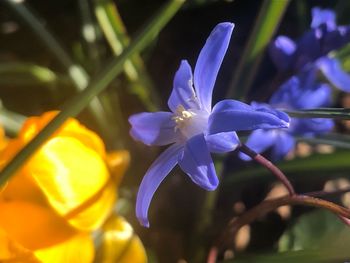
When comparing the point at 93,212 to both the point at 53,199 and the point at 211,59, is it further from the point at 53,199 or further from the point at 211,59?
the point at 211,59

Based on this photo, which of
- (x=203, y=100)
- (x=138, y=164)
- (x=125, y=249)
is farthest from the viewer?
(x=138, y=164)

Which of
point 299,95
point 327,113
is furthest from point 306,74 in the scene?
point 327,113

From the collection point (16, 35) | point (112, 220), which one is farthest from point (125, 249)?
point (16, 35)

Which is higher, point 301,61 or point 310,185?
point 301,61

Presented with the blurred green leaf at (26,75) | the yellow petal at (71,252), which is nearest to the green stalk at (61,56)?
the blurred green leaf at (26,75)

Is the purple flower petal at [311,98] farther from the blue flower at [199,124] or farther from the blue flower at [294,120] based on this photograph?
the blue flower at [199,124]

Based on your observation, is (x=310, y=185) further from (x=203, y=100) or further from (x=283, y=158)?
(x=203, y=100)

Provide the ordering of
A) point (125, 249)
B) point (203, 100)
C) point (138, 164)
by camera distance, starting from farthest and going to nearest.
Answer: point (138, 164)
point (125, 249)
point (203, 100)

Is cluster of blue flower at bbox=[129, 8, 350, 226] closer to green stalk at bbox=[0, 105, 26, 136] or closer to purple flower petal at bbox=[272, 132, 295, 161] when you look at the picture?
purple flower petal at bbox=[272, 132, 295, 161]
